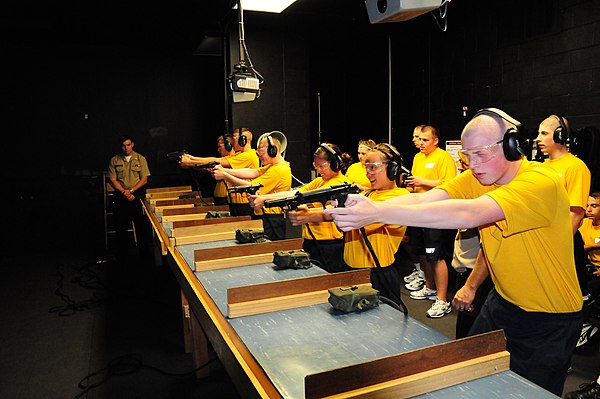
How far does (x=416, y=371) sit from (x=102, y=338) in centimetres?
306

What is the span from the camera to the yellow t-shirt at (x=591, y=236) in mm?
3293

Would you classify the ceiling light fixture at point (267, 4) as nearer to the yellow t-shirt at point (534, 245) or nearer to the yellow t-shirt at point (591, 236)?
the yellow t-shirt at point (591, 236)

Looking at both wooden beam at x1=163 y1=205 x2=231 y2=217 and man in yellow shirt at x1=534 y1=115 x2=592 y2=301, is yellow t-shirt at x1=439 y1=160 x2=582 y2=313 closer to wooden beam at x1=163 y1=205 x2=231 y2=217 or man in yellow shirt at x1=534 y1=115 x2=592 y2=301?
man in yellow shirt at x1=534 y1=115 x2=592 y2=301

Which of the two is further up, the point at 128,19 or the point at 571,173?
the point at 128,19

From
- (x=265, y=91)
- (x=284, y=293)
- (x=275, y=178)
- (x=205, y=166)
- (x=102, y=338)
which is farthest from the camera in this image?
(x=265, y=91)

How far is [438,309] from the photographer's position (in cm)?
372

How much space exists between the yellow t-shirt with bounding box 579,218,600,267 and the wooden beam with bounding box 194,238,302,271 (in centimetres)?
221

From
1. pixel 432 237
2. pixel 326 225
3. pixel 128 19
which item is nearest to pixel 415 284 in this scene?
pixel 432 237

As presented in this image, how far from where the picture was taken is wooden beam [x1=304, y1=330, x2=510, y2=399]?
115 cm

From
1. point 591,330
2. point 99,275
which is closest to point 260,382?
point 591,330

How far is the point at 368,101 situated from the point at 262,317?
20.1 feet

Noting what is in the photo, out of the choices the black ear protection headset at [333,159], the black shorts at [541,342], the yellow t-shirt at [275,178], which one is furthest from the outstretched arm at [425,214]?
the yellow t-shirt at [275,178]

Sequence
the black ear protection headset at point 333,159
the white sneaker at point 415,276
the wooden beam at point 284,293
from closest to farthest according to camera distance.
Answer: the wooden beam at point 284,293
the black ear protection headset at point 333,159
the white sneaker at point 415,276

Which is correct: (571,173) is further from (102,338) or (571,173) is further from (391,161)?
(102,338)
